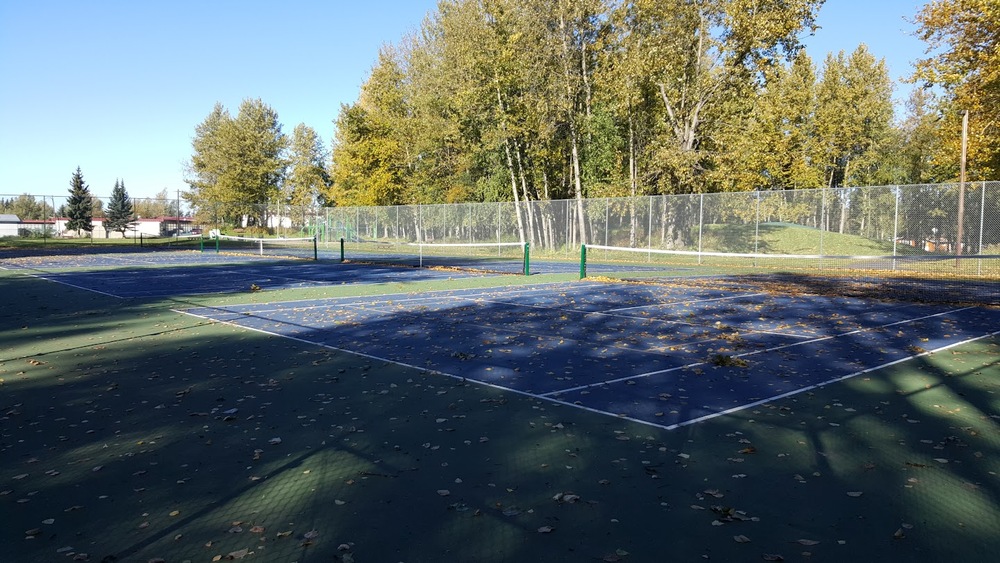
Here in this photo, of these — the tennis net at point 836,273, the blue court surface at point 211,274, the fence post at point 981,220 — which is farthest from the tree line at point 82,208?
the fence post at point 981,220

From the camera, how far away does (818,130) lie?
42.4 m

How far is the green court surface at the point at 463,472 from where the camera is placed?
374 centimetres

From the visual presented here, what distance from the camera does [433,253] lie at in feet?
131

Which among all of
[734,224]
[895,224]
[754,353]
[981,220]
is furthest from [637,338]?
[734,224]

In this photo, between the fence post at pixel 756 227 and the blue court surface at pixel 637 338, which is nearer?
the blue court surface at pixel 637 338

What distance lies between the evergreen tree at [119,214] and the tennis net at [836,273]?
1895 inches

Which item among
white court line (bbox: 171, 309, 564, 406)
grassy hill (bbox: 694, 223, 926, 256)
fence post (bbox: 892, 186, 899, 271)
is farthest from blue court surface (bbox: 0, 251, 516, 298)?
fence post (bbox: 892, 186, 899, 271)

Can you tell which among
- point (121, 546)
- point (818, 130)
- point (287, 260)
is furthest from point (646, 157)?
point (121, 546)

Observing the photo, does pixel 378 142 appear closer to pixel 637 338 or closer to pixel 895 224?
pixel 895 224

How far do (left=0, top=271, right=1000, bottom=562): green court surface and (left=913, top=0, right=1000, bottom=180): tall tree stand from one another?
21935mm

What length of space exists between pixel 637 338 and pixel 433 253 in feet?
99.8

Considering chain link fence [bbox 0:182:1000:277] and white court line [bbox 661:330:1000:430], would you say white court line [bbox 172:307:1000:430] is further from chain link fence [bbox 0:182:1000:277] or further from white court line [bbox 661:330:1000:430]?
chain link fence [bbox 0:182:1000:277]

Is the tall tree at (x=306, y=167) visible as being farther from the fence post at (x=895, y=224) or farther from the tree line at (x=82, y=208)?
the fence post at (x=895, y=224)

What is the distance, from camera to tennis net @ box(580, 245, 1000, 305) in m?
17.7
